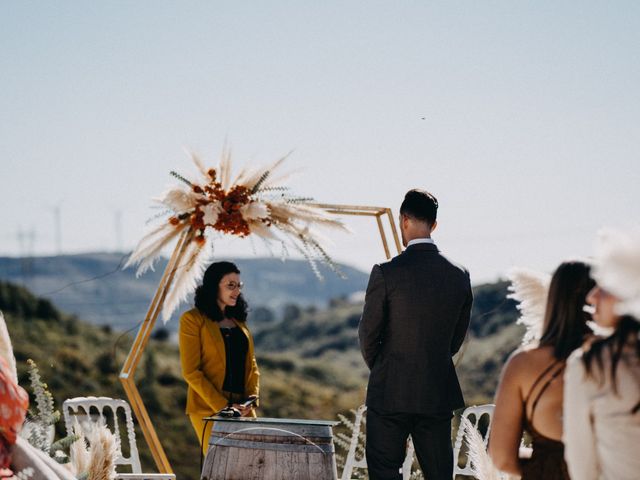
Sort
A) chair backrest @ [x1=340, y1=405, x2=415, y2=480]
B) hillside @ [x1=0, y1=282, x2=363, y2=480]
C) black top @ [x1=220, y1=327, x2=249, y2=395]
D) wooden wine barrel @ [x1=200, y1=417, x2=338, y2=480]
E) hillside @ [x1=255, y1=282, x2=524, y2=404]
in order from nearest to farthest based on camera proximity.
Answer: wooden wine barrel @ [x1=200, y1=417, x2=338, y2=480]
black top @ [x1=220, y1=327, x2=249, y2=395]
chair backrest @ [x1=340, y1=405, x2=415, y2=480]
hillside @ [x1=0, y1=282, x2=363, y2=480]
hillside @ [x1=255, y1=282, x2=524, y2=404]

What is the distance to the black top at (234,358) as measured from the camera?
213 inches

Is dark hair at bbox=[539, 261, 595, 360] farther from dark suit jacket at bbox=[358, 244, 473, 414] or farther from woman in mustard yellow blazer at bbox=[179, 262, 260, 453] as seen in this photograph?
woman in mustard yellow blazer at bbox=[179, 262, 260, 453]

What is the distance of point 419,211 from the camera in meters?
4.56

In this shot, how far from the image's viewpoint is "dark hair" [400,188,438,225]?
4543 mm

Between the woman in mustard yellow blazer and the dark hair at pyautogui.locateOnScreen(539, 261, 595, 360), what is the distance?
257 centimetres

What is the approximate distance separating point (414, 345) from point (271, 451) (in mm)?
951

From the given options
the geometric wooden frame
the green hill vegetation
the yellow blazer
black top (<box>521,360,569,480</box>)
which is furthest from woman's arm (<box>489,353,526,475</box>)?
the green hill vegetation

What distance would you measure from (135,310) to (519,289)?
74.1 metres

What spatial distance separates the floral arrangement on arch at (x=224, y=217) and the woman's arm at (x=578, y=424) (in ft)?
9.85

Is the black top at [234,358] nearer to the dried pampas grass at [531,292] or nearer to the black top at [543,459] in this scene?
the dried pampas grass at [531,292]

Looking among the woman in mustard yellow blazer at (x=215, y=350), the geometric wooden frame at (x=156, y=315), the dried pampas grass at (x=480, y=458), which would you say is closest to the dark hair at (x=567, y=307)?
the dried pampas grass at (x=480, y=458)

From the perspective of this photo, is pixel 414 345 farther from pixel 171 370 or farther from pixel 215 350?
pixel 171 370

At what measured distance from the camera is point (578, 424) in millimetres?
2697

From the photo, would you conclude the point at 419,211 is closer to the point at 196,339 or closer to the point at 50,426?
the point at 196,339
